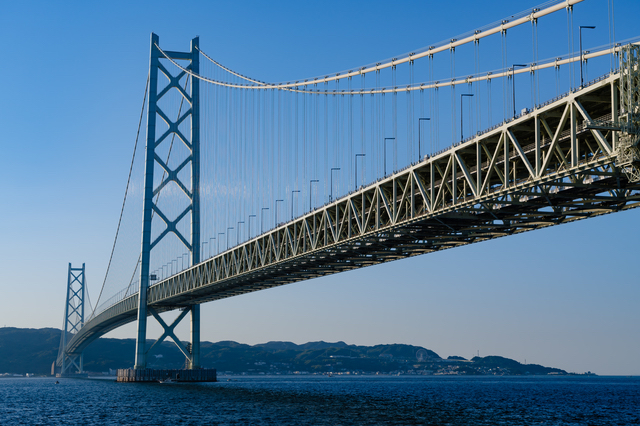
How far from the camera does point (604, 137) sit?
23.9m

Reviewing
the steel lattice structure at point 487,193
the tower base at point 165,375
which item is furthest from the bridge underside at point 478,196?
the tower base at point 165,375

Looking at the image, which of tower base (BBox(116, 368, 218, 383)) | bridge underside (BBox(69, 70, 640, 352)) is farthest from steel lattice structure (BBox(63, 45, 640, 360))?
tower base (BBox(116, 368, 218, 383))

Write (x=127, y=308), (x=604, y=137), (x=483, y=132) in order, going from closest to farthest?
(x=604, y=137) → (x=483, y=132) → (x=127, y=308)

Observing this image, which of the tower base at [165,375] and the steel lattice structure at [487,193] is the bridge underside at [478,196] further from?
the tower base at [165,375]

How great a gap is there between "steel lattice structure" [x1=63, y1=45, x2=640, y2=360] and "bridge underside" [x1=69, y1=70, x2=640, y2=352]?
0.05 metres

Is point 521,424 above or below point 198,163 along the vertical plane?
below

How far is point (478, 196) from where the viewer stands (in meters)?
29.0

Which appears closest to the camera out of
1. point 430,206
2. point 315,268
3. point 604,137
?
point 604,137

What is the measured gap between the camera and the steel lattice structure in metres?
23.6

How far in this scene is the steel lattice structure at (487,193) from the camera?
23641mm

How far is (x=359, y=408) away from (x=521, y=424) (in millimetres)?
11325

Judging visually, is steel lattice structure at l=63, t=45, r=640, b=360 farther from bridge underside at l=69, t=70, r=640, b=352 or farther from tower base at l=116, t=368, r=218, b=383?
tower base at l=116, t=368, r=218, b=383

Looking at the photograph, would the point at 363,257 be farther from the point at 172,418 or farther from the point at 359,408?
the point at 172,418

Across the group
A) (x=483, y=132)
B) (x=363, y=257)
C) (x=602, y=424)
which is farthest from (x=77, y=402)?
(x=483, y=132)
